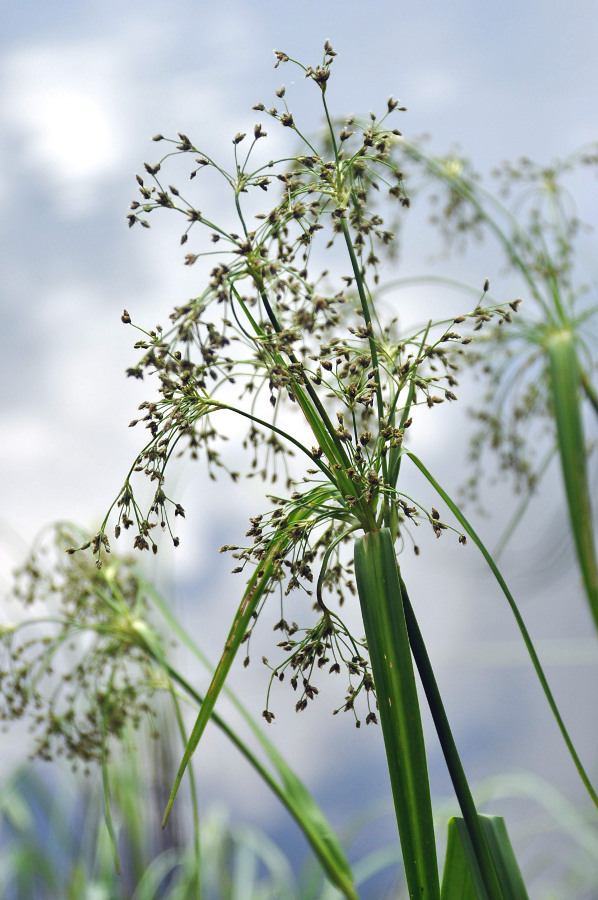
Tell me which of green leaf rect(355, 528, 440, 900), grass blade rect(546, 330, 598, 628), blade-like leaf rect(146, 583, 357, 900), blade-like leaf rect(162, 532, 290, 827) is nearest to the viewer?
green leaf rect(355, 528, 440, 900)

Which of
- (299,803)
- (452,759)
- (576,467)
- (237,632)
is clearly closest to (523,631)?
(452,759)

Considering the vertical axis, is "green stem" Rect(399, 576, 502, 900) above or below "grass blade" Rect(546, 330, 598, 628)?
below

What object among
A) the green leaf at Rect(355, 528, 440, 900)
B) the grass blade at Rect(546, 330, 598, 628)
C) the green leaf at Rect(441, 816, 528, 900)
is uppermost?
the grass blade at Rect(546, 330, 598, 628)

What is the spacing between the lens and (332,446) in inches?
55.0

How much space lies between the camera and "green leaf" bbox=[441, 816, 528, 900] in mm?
1338

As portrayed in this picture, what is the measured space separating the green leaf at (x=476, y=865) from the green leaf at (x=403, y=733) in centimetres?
10

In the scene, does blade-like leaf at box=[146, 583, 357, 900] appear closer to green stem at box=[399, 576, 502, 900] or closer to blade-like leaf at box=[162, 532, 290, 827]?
blade-like leaf at box=[162, 532, 290, 827]

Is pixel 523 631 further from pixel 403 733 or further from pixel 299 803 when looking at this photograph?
pixel 299 803

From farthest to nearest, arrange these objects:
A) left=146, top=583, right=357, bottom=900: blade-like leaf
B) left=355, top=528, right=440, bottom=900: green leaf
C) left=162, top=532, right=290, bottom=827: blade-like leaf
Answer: left=146, top=583, right=357, bottom=900: blade-like leaf → left=162, top=532, right=290, bottom=827: blade-like leaf → left=355, top=528, right=440, bottom=900: green leaf

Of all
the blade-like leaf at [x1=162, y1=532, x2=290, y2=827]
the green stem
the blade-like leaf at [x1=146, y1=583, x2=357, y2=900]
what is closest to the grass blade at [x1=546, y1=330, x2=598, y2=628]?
the blade-like leaf at [x1=146, y1=583, x2=357, y2=900]

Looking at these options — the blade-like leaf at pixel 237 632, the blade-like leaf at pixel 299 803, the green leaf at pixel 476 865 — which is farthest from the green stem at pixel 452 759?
the blade-like leaf at pixel 299 803

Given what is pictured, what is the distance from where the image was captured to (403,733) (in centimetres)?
128

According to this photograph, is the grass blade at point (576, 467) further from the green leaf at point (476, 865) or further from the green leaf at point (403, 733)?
A: the green leaf at point (403, 733)

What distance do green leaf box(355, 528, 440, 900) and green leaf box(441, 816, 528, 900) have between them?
98mm
